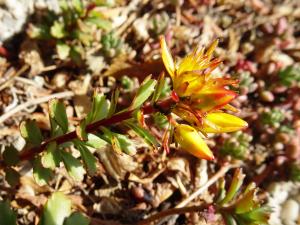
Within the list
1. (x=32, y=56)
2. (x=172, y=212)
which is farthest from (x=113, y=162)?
(x=32, y=56)

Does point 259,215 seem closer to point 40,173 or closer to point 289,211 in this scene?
point 289,211

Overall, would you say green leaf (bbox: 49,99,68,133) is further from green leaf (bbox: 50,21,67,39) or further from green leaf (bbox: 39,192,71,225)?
green leaf (bbox: 50,21,67,39)

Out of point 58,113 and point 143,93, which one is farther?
point 58,113

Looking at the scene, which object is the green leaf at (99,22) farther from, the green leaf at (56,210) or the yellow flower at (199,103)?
the yellow flower at (199,103)

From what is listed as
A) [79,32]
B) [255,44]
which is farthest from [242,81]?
[79,32]

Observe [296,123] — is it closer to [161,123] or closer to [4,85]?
[161,123]
